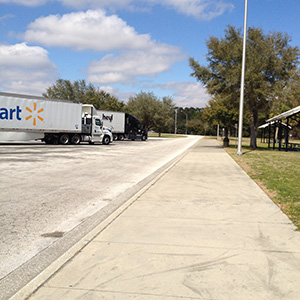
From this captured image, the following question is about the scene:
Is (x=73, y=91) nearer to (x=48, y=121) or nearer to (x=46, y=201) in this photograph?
(x=48, y=121)

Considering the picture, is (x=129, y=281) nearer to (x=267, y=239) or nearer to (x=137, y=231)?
(x=137, y=231)

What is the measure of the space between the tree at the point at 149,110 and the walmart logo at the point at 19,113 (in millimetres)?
46345

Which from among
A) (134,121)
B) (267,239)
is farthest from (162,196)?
(134,121)

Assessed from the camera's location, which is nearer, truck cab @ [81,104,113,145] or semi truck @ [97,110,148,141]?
truck cab @ [81,104,113,145]

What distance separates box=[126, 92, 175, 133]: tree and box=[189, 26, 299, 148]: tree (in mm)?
44649

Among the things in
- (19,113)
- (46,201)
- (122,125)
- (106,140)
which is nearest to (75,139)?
(106,140)

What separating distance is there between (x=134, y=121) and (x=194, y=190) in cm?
3944

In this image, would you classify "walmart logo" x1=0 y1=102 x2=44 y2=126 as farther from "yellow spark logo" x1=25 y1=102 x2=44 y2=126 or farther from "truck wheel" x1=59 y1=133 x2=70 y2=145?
"truck wheel" x1=59 y1=133 x2=70 y2=145

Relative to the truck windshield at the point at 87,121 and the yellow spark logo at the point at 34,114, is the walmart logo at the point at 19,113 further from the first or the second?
the truck windshield at the point at 87,121

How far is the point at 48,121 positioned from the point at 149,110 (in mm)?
47376

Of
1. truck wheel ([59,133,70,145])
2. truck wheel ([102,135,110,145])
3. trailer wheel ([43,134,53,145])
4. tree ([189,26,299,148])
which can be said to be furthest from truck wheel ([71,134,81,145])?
tree ([189,26,299,148])

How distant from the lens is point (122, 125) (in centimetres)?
4584

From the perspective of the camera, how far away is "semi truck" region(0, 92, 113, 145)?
26.4 m

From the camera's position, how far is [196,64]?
101 feet
